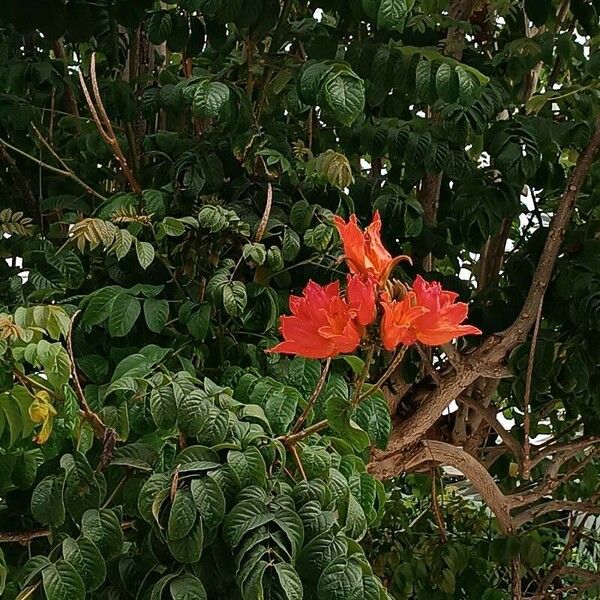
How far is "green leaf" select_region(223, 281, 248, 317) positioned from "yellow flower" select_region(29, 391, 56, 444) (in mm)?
353

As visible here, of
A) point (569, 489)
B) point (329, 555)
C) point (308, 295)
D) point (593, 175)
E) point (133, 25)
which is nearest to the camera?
point (308, 295)

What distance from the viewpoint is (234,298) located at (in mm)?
1470

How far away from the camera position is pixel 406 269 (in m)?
1.99

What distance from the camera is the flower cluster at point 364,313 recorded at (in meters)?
0.92

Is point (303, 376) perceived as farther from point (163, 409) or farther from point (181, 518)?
point (181, 518)

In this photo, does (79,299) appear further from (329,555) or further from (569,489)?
(569,489)

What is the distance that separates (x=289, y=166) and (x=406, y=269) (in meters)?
0.44

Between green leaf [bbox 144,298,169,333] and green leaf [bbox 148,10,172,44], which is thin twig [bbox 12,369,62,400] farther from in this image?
green leaf [bbox 148,10,172,44]

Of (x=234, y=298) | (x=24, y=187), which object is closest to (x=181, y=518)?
(x=234, y=298)

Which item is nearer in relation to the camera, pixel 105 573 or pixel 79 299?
pixel 105 573

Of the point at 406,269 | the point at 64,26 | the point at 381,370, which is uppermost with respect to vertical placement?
the point at 64,26

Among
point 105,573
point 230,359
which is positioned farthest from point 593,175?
point 105,573

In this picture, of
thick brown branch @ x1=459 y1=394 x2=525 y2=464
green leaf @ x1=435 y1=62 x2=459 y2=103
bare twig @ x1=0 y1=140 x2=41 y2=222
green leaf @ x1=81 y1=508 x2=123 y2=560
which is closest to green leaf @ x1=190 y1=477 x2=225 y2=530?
green leaf @ x1=81 y1=508 x2=123 y2=560

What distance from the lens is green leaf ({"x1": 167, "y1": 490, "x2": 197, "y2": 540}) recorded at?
108 cm
